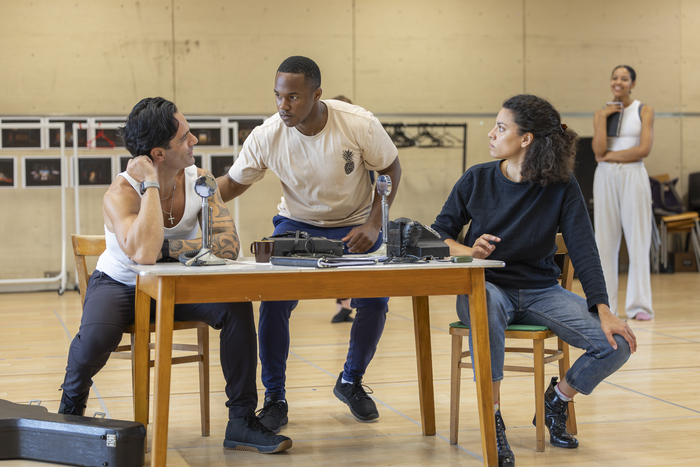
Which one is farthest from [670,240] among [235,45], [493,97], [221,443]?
[221,443]

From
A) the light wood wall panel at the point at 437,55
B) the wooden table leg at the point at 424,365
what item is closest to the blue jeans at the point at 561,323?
the wooden table leg at the point at 424,365

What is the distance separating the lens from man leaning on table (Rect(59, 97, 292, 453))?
2.18 meters

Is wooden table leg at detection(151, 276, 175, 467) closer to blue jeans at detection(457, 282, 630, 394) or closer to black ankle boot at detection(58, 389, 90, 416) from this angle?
black ankle boot at detection(58, 389, 90, 416)

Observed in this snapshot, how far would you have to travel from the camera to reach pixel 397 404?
2.98 meters

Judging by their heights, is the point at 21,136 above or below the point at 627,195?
above

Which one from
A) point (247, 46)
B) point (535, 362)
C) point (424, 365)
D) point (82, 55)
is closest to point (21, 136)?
point (82, 55)

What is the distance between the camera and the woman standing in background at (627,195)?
5117 millimetres

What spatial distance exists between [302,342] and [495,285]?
88.0 inches

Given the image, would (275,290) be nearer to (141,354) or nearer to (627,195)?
(141,354)

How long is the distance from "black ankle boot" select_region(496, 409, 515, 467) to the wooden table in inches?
3.2

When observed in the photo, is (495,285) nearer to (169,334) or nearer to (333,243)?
(333,243)

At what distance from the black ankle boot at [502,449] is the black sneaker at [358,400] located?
652mm

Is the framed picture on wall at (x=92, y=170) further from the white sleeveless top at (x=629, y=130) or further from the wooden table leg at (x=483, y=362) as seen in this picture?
the wooden table leg at (x=483, y=362)

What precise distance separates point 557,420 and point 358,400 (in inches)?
29.6
